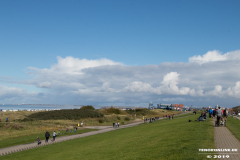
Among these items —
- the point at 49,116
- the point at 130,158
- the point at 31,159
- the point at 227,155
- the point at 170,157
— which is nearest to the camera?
the point at 227,155

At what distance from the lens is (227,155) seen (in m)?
10.7

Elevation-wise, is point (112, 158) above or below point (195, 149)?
below

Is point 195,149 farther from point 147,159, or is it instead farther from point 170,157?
point 147,159

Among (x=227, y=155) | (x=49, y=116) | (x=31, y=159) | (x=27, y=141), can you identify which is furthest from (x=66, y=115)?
(x=227, y=155)

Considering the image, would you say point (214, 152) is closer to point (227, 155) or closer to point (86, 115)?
point (227, 155)

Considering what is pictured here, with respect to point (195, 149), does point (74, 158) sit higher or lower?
lower

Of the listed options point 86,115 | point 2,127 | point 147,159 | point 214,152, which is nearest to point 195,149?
point 214,152

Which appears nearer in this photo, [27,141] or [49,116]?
[27,141]

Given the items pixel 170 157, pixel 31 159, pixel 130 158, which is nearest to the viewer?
pixel 170 157

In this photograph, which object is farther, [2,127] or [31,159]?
[2,127]

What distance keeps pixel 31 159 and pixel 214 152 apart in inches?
625

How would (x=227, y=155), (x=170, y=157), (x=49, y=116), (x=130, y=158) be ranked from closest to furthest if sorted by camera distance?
(x=227, y=155), (x=170, y=157), (x=130, y=158), (x=49, y=116)

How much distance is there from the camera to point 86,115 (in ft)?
285

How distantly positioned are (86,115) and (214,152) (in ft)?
258
